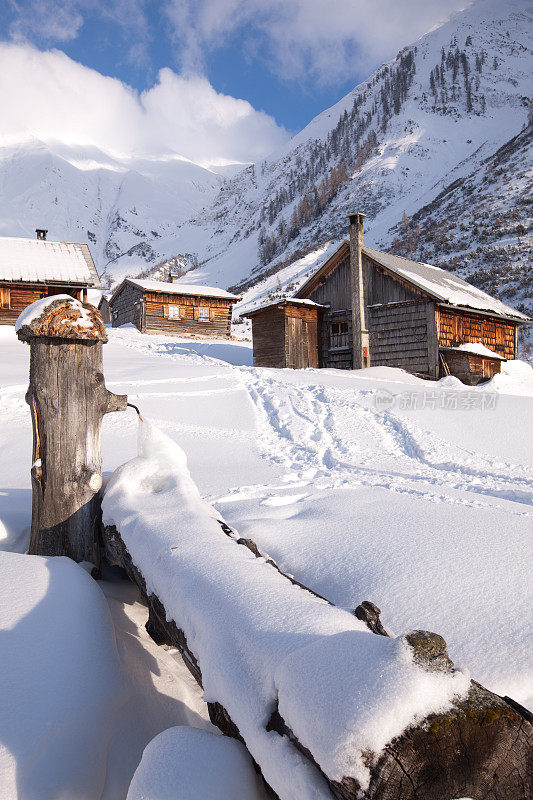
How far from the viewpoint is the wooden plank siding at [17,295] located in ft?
67.2

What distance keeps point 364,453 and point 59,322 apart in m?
4.78

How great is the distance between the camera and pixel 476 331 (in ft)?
63.1

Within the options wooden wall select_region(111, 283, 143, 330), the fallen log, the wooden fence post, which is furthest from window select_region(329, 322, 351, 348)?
the fallen log

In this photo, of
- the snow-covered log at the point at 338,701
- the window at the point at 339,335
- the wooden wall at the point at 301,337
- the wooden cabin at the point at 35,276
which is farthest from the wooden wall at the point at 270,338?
the snow-covered log at the point at 338,701

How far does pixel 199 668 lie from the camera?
156 cm

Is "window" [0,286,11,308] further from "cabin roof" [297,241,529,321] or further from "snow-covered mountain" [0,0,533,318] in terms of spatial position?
"snow-covered mountain" [0,0,533,318]

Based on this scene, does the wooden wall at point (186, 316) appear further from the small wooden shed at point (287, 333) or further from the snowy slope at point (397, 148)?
the snowy slope at point (397, 148)

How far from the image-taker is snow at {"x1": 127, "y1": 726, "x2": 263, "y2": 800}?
3.88 feet

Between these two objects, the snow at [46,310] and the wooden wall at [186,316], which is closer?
the snow at [46,310]

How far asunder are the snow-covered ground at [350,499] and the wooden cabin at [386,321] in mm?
6536

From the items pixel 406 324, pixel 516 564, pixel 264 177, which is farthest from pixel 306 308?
pixel 264 177

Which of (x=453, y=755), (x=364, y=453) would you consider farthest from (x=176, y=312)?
(x=453, y=755)

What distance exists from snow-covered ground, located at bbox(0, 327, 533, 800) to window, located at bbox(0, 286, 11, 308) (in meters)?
11.7

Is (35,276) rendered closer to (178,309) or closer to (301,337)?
(178,309)
